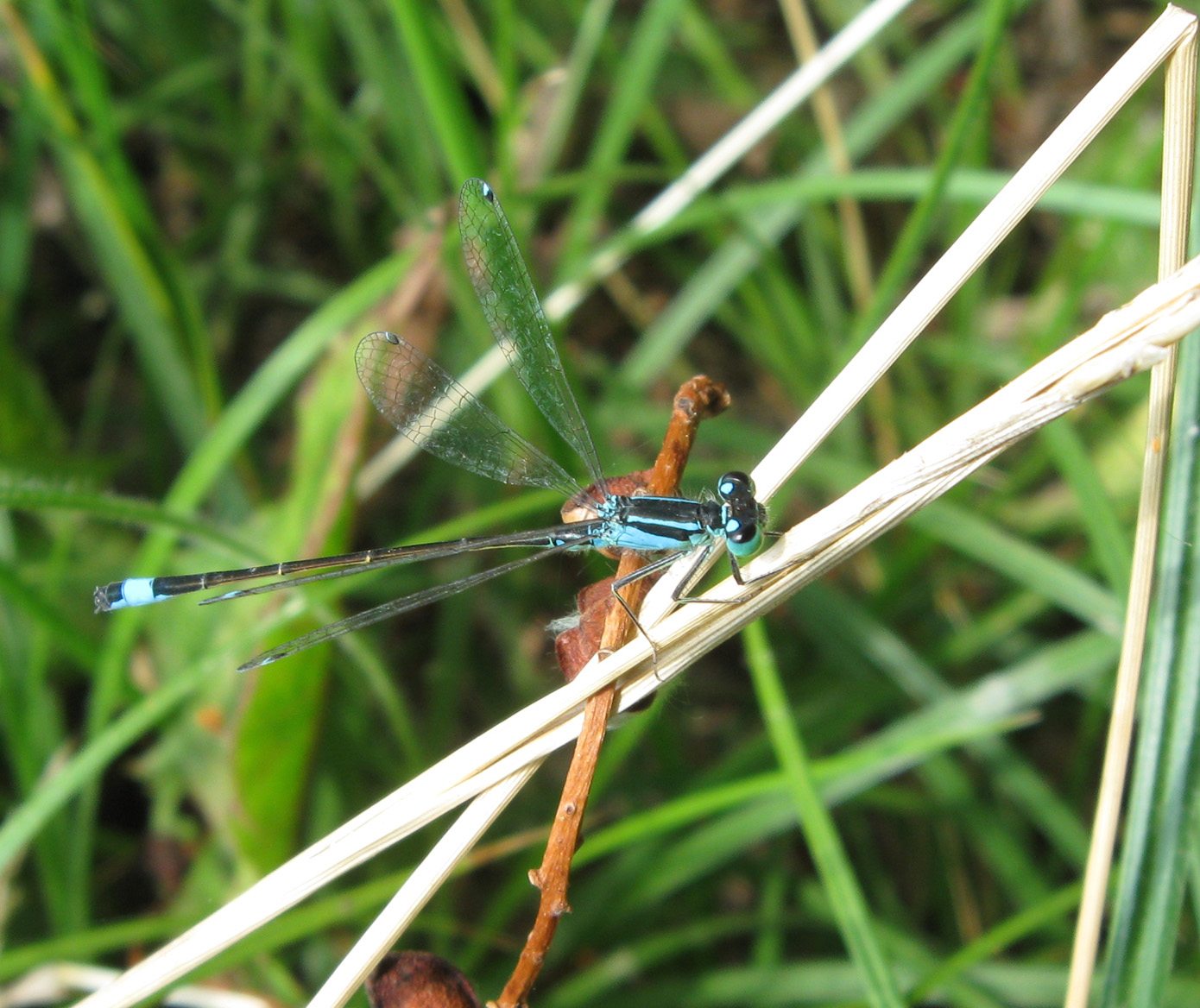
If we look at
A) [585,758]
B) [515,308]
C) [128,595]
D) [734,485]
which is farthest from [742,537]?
[128,595]

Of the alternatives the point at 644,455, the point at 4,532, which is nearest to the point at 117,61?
the point at 4,532

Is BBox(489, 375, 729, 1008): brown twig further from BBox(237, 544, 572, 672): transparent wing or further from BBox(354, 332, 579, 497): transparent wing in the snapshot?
BBox(354, 332, 579, 497): transparent wing

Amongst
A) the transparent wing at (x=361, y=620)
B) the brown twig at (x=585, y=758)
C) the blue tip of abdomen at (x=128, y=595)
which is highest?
the blue tip of abdomen at (x=128, y=595)

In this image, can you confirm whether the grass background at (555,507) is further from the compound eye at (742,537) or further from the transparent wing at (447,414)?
the compound eye at (742,537)

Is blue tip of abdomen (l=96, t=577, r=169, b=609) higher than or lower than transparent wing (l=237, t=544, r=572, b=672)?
higher

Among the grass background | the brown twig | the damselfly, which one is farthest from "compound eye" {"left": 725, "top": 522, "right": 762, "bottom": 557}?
the grass background

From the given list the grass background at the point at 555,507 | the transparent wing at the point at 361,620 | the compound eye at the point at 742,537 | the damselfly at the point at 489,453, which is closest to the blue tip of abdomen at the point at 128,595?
the damselfly at the point at 489,453

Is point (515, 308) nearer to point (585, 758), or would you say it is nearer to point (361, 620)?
point (361, 620)
